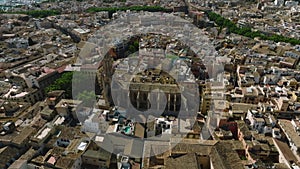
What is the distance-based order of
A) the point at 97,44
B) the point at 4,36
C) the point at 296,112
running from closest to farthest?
1. the point at 296,112
2. the point at 97,44
3. the point at 4,36

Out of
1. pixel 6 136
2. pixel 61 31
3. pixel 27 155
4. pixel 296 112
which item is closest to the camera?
pixel 27 155

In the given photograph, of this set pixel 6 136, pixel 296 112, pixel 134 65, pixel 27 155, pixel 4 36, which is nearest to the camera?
pixel 27 155

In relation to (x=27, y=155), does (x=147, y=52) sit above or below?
above

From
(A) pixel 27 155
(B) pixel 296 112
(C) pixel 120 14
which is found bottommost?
(A) pixel 27 155

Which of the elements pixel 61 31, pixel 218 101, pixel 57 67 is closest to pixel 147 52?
pixel 57 67

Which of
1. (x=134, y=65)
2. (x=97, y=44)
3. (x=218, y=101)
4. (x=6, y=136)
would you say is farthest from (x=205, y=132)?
(x=97, y=44)

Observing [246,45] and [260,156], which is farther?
[246,45]

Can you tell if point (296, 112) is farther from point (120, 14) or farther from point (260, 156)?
point (120, 14)

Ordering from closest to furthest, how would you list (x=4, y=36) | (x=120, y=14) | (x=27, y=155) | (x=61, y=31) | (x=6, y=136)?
(x=27, y=155) < (x=6, y=136) < (x=4, y=36) < (x=61, y=31) < (x=120, y=14)

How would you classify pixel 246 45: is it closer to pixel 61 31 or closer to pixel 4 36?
pixel 61 31
